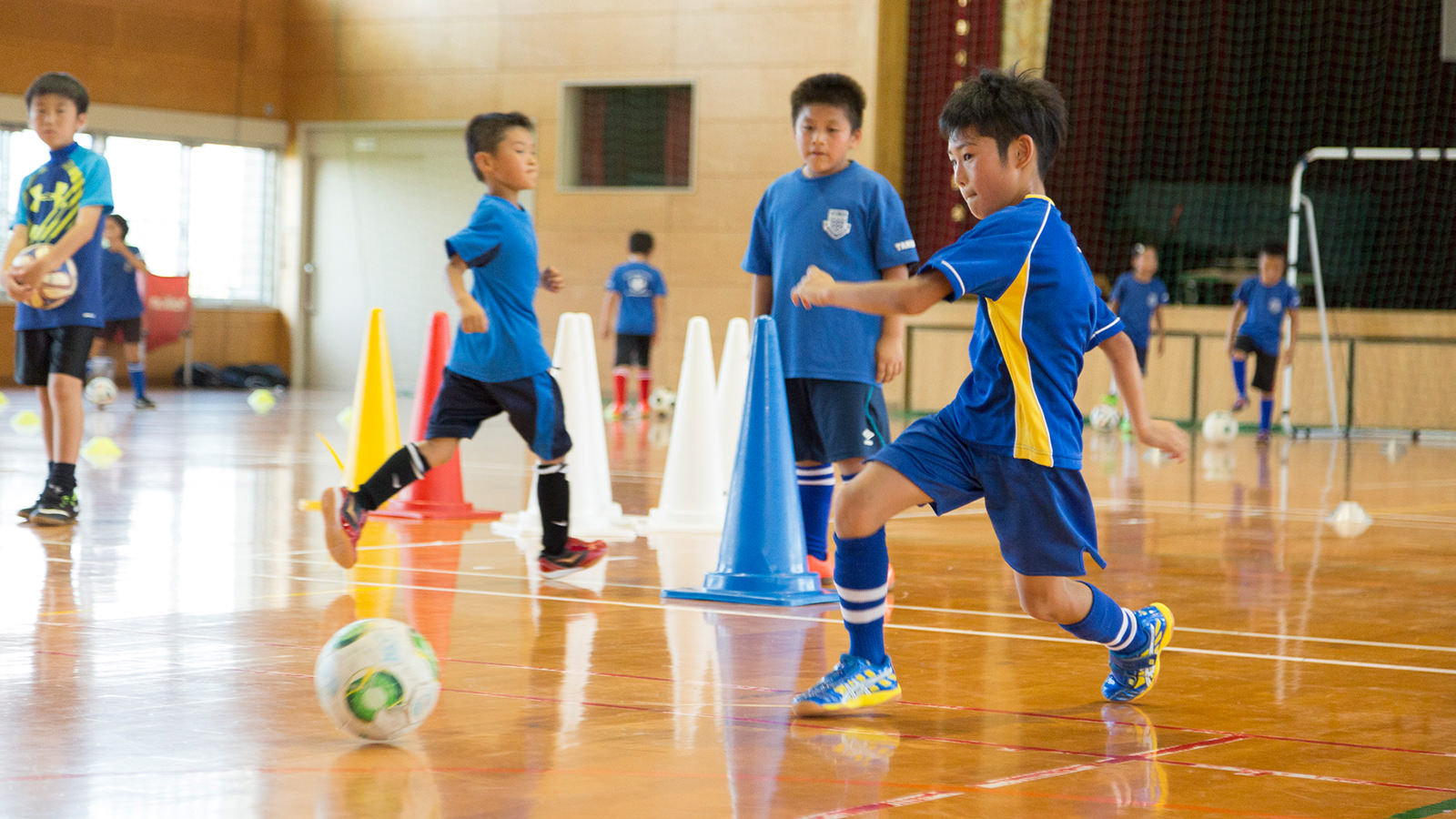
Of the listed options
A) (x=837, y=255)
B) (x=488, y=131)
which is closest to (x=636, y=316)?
(x=488, y=131)

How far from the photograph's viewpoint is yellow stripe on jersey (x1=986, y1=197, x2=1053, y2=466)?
3598 mm

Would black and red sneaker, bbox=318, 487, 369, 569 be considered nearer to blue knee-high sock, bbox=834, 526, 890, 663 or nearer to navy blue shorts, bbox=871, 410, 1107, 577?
blue knee-high sock, bbox=834, 526, 890, 663

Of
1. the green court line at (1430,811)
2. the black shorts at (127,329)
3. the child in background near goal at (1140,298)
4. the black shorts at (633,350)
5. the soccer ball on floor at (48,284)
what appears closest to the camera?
the green court line at (1430,811)

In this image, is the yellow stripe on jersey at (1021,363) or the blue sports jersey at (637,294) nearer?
the yellow stripe on jersey at (1021,363)

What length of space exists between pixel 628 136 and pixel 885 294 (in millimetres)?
18076

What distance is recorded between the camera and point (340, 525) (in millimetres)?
5297

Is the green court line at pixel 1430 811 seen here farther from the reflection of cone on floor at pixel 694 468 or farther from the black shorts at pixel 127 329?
the black shorts at pixel 127 329

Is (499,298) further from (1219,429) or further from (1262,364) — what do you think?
(1262,364)

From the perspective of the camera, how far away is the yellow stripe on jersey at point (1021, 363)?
3.60m

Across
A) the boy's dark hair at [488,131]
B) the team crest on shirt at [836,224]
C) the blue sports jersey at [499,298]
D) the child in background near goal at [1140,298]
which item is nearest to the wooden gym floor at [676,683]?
the blue sports jersey at [499,298]

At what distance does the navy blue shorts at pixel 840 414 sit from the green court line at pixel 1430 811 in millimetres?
2685

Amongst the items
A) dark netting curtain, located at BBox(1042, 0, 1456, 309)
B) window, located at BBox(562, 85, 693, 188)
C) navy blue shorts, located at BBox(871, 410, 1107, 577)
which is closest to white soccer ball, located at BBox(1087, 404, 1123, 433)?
dark netting curtain, located at BBox(1042, 0, 1456, 309)

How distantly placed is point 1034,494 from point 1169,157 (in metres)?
17.8

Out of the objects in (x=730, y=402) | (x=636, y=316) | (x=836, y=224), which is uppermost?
(x=836, y=224)
